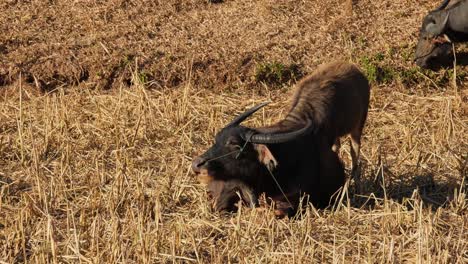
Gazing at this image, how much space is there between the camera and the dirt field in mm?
6719

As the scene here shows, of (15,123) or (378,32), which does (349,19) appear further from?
(15,123)

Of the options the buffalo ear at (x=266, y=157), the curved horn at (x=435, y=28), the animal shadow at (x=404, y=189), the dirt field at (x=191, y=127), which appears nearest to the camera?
the dirt field at (x=191, y=127)

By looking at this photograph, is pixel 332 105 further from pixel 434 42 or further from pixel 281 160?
pixel 434 42

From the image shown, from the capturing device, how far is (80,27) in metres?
13.2

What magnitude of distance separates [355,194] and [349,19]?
5.74 m

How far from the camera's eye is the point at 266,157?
7.50 meters

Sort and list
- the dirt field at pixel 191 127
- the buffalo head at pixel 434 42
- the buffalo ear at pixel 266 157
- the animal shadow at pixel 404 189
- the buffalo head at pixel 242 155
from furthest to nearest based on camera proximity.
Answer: the buffalo head at pixel 434 42
the animal shadow at pixel 404 189
the buffalo ear at pixel 266 157
the buffalo head at pixel 242 155
the dirt field at pixel 191 127

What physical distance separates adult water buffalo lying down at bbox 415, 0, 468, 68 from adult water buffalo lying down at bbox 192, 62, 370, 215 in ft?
14.2

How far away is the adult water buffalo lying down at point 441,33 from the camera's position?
12391mm

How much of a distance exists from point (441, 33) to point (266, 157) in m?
6.10

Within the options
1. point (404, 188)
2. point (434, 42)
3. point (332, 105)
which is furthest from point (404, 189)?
point (434, 42)

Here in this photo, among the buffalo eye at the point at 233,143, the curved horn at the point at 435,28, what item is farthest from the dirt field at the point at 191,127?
the buffalo eye at the point at 233,143

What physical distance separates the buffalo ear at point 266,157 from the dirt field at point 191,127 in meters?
0.48

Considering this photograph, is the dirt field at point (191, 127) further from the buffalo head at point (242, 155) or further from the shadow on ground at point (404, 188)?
the buffalo head at point (242, 155)
